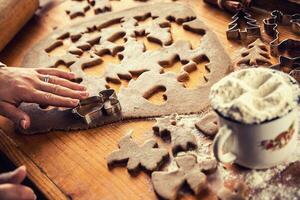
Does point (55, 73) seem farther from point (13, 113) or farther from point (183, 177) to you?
point (183, 177)

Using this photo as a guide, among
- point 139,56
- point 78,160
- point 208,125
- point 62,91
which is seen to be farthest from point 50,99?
point 208,125

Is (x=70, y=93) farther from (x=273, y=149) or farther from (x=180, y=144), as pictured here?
(x=273, y=149)

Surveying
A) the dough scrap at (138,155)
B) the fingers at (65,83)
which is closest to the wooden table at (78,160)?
the dough scrap at (138,155)

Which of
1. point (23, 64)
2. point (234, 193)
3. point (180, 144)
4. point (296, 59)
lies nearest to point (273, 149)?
point (234, 193)

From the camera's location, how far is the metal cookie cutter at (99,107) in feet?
3.31

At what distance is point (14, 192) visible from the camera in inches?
30.4

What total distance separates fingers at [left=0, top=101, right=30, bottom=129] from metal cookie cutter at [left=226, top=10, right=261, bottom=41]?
614 mm

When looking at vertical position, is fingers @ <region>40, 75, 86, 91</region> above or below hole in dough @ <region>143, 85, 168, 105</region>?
above

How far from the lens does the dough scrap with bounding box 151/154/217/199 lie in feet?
2.55

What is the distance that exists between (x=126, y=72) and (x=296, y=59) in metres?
0.46

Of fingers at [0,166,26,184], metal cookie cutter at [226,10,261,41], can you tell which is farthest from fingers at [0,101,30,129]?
metal cookie cutter at [226,10,261,41]

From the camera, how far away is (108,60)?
4.11ft

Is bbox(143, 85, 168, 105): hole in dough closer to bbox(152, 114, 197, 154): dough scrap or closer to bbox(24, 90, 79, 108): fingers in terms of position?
bbox(152, 114, 197, 154): dough scrap

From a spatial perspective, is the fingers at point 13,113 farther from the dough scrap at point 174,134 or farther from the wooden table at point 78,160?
the dough scrap at point 174,134
